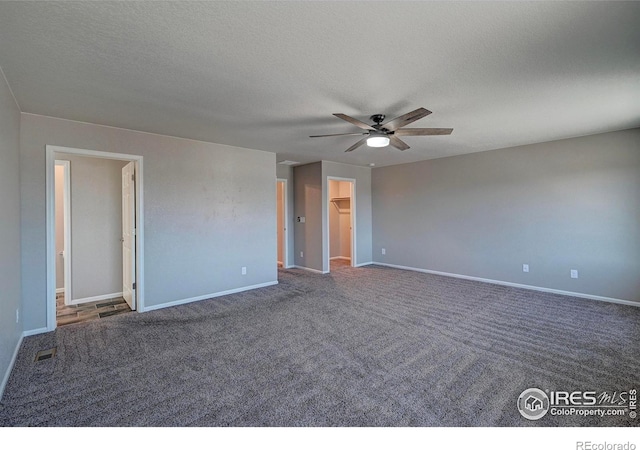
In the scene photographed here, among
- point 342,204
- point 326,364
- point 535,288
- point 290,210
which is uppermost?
point 342,204

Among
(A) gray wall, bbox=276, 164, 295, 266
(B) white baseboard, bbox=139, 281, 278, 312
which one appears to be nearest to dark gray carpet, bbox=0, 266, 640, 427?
(B) white baseboard, bbox=139, 281, 278, 312

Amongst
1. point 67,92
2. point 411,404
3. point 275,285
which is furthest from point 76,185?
point 411,404

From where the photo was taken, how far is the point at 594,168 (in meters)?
4.32

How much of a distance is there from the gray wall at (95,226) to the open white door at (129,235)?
0.63 ft

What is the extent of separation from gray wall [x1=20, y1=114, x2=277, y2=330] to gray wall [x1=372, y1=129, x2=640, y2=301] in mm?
3232

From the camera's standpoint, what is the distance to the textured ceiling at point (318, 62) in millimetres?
1668

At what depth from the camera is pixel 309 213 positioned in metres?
6.59

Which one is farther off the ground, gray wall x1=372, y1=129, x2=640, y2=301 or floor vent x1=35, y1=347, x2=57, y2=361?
gray wall x1=372, y1=129, x2=640, y2=301

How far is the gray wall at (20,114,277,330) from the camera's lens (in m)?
3.24

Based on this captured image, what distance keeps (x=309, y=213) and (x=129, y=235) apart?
344 cm

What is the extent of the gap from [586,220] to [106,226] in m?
7.27

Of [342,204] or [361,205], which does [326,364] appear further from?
[342,204]

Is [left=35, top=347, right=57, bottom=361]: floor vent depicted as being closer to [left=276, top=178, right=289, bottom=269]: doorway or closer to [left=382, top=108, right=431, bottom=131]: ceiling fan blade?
[left=382, top=108, right=431, bottom=131]: ceiling fan blade

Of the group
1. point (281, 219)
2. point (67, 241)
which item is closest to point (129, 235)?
point (67, 241)
